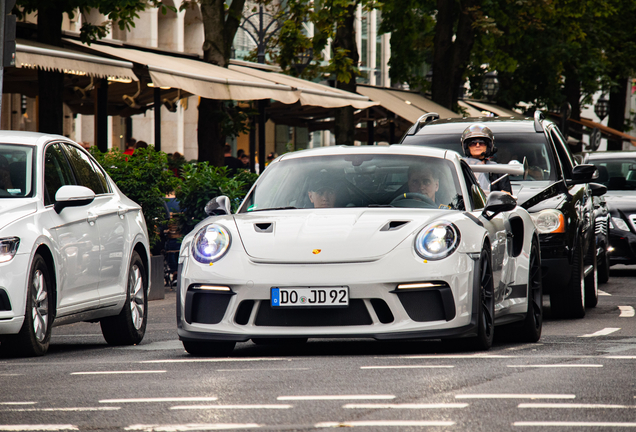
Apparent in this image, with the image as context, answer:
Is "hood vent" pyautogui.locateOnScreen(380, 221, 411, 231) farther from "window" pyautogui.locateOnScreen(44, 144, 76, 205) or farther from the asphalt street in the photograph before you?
"window" pyautogui.locateOnScreen(44, 144, 76, 205)

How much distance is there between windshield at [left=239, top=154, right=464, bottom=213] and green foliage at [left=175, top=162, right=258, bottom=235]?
7034 mm

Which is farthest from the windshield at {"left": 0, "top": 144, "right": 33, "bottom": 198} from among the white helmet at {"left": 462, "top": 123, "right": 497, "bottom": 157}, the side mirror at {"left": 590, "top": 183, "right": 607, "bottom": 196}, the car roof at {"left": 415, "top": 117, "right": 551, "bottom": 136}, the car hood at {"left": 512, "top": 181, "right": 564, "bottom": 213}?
the side mirror at {"left": 590, "top": 183, "right": 607, "bottom": 196}

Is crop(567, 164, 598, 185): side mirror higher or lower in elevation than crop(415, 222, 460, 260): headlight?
higher

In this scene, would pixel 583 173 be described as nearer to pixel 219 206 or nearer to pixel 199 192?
pixel 219 206

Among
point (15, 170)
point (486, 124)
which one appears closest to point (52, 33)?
point (486, 124)

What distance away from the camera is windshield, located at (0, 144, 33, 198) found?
849 cm

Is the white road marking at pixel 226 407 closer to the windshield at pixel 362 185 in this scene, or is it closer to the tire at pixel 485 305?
the tire at pixel 485 305

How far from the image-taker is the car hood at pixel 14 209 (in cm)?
793

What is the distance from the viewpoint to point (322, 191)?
8.50 meters

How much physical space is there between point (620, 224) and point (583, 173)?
261 inches

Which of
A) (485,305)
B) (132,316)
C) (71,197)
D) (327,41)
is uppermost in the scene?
(327,41)

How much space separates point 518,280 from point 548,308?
13.4ft

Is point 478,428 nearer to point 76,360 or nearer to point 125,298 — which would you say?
point 76,360

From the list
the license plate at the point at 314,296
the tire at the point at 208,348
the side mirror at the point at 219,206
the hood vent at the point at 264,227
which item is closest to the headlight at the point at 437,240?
the license plate at the point at 314,296
